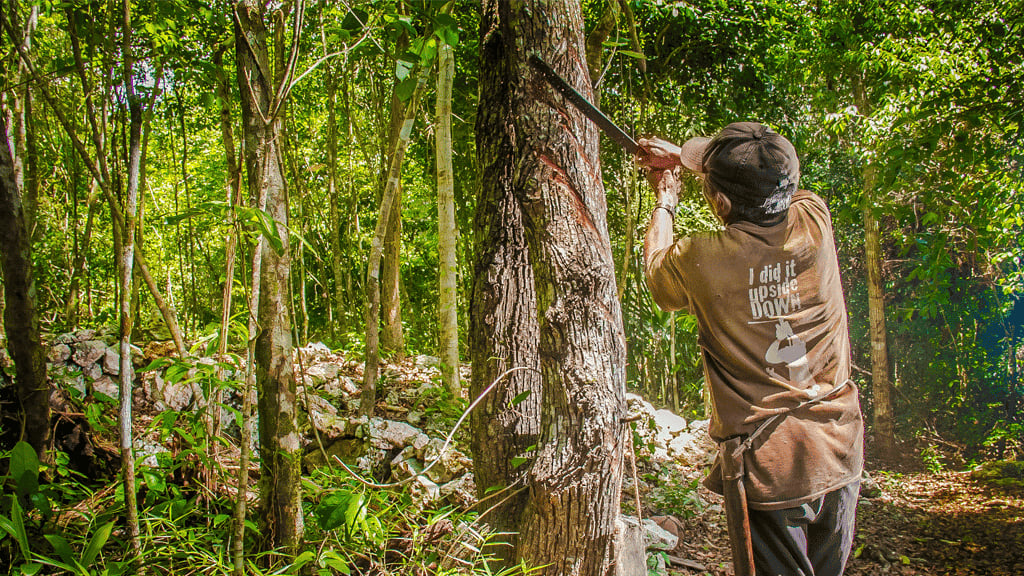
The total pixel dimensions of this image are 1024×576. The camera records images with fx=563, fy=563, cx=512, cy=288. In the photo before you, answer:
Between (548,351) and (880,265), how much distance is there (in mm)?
6889

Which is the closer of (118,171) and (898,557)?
(118,171)

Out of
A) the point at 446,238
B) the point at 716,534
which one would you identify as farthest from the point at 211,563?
the point at 716,534

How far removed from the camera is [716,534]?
4.03 m

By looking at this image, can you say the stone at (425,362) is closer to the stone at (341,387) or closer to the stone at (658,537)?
the stone at (341,387)

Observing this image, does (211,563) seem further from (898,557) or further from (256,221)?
(898,557)

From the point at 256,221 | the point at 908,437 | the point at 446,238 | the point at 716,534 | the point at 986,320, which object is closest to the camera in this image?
the point at 256,221

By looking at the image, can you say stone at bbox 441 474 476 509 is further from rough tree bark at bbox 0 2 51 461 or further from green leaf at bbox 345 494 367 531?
rough tree bark at bbox 0 2 51 461

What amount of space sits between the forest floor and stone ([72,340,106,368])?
399cm

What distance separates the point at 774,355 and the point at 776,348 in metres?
0.02

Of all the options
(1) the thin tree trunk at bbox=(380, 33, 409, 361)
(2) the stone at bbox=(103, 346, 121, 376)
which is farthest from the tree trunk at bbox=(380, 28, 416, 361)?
(2) the stone at bbox=(103, 346, 121, 376)

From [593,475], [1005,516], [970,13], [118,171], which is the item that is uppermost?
[970,13]

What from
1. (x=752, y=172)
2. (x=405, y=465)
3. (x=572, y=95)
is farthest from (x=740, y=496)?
(x=405, y=465)

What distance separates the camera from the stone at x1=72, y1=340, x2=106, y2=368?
148 inches

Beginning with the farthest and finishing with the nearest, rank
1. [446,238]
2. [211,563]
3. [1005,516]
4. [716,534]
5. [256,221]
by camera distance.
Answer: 1. [1005,516]
2. [446,238]
3. [716,534]
4. [211,563]
5. [256,221]
